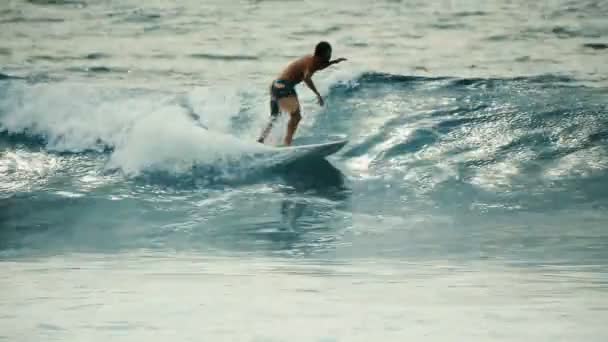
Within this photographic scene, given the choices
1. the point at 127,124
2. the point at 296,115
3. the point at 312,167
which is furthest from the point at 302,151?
the point at 127,124

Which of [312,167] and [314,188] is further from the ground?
[312,167]

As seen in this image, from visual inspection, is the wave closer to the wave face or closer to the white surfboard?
the wave face

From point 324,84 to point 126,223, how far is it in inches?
258

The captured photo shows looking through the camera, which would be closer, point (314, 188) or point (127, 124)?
point (314, 188)

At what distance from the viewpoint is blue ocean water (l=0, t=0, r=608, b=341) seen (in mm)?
4680

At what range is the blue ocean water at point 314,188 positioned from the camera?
184 inches

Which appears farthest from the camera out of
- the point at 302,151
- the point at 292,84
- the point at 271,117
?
the point at 271,117

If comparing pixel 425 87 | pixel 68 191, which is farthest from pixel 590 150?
pixel 68 191

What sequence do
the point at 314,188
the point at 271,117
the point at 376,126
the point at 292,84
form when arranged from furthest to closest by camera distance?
the point at 376,126, the point at 271,117, the point at 292,84, the point at 314,188

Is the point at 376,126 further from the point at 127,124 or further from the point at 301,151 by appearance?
the point at 127,124

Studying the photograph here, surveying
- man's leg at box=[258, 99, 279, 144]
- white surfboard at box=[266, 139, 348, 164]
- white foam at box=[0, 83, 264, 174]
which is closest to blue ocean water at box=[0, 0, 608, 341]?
white foam at box=[0, 83, 264, 174]

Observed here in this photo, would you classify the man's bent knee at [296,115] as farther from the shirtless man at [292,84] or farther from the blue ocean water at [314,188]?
the blue ocean water at [314,188]

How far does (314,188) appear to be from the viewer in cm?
954

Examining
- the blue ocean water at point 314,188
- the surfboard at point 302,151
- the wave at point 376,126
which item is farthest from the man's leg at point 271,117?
the surfboard at point 302,151
